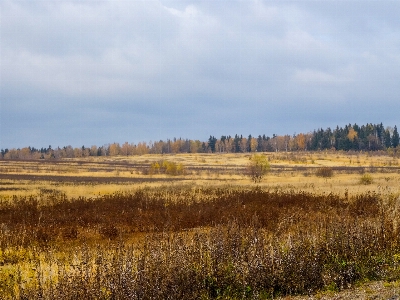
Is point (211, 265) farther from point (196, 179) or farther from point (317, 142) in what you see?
point (317, 142)

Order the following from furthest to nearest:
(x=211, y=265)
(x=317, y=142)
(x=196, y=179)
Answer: (x=317, y=142), (x=196, y=179), (x=211, y=265)

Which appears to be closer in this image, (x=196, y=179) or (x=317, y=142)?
(x=196, y=179)

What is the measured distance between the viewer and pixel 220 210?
18281 millimetres

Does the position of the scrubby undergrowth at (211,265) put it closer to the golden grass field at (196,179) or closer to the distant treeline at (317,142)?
the golden grass field at (196,179)

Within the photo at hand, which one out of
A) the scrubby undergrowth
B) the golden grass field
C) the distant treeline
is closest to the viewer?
the scrubby undergrowth

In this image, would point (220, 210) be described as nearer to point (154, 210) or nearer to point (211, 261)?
point (154, 210)

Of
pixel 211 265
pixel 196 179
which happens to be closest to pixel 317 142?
pixel 196 179

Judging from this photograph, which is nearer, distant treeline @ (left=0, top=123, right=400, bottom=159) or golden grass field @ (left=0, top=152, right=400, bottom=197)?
golden grass field @ (left=0, top=152, right=400, bottom=197)

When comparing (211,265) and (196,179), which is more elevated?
(211,265)

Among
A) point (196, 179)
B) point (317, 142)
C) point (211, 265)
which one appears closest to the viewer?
point (211, 265)

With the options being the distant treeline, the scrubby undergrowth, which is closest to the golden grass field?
the scrubby undergrowth

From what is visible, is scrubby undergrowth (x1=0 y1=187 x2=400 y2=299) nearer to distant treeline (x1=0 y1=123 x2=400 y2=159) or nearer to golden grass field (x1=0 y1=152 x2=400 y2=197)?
golden grass field (x1=0 y1=152 x2=400 y2=197)

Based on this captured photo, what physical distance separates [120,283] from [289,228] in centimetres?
765

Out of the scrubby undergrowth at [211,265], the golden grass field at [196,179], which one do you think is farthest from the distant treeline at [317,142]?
the scrubby undergrowth at [211,265]
